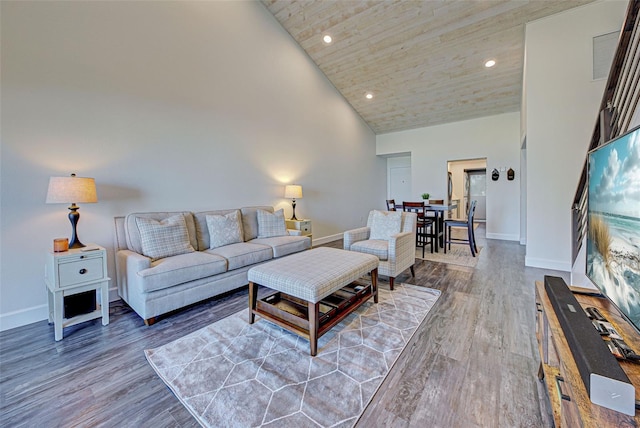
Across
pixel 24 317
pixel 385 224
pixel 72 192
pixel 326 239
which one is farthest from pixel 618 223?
pixel 326 239

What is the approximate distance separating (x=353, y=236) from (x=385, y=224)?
1.55 ft

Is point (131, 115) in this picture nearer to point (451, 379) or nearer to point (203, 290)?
point (203, 290)

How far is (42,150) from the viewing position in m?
2.30

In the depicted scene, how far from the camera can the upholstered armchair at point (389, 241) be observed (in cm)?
287

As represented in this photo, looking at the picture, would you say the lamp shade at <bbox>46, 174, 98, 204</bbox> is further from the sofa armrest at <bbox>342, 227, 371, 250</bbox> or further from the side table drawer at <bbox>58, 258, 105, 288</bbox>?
the sofa armrest at <bbox>342, 227, 371, 250</bbox>

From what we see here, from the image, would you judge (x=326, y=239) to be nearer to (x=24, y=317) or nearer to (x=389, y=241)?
(x=389, y=241)

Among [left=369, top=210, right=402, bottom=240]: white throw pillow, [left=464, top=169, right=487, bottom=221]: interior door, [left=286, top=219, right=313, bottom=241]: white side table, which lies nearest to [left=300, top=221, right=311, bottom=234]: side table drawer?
[left=286, top=219, right=313, bottom=241]: white side table

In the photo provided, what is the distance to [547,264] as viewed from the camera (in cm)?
363

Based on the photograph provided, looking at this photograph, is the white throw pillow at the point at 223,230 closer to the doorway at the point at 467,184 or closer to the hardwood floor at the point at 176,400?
the hardwood floor at the point at 176,400

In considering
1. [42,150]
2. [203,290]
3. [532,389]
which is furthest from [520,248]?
[42,150]

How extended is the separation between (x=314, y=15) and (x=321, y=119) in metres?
1.81

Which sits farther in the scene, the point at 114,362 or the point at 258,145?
the point at 258,145

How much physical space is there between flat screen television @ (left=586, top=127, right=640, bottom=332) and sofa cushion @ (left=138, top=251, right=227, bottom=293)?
2753 mm

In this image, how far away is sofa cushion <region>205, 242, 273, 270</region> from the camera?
2.77 m
